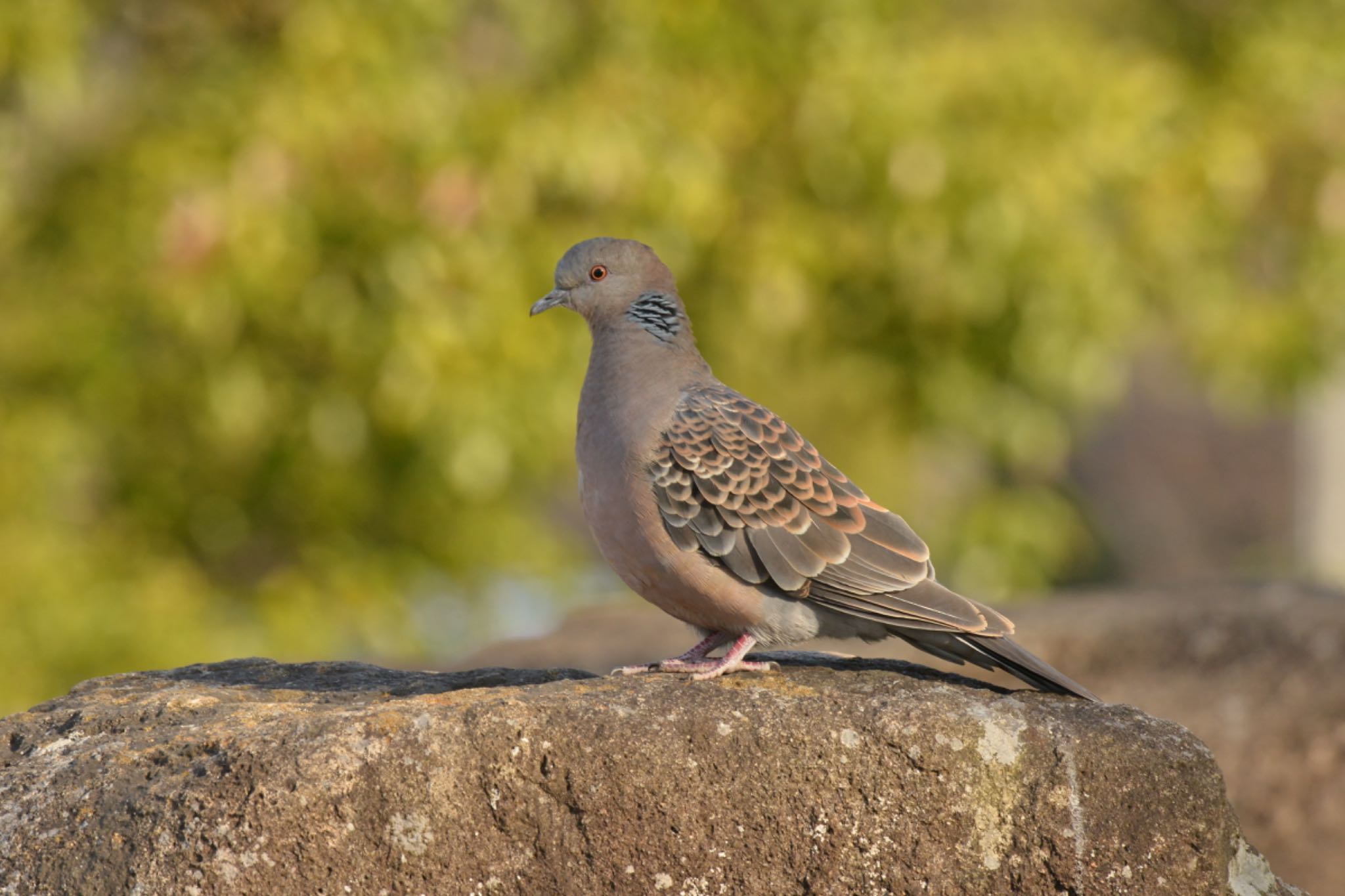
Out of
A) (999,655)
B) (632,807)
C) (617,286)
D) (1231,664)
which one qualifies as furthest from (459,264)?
(632,807)

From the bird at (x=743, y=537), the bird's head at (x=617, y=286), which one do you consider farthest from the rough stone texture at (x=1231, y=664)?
the bird's head at (x=617, y=286)

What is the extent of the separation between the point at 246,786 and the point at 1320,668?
4995 mm

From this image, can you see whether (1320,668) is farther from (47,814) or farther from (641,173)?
(47,814)

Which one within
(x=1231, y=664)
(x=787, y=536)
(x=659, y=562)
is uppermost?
(x=1231, y=664)

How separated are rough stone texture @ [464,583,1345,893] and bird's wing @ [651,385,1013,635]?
100 inches

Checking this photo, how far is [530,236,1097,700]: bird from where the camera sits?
4375 millimetres

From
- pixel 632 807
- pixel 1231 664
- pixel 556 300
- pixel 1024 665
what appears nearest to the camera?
pixel 632 807

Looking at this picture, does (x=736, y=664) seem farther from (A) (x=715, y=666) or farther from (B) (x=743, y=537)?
(B) (x=743, y=537)

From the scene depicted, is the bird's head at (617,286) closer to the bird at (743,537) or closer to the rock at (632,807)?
the bird at (743,537)

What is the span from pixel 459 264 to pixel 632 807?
4.97 meters

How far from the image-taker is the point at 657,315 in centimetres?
481

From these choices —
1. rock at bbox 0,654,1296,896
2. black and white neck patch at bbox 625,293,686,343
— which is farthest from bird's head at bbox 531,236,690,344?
rock at bbox 0,654,1296,896

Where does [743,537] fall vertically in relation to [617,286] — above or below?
below

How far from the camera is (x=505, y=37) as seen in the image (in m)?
10.2
